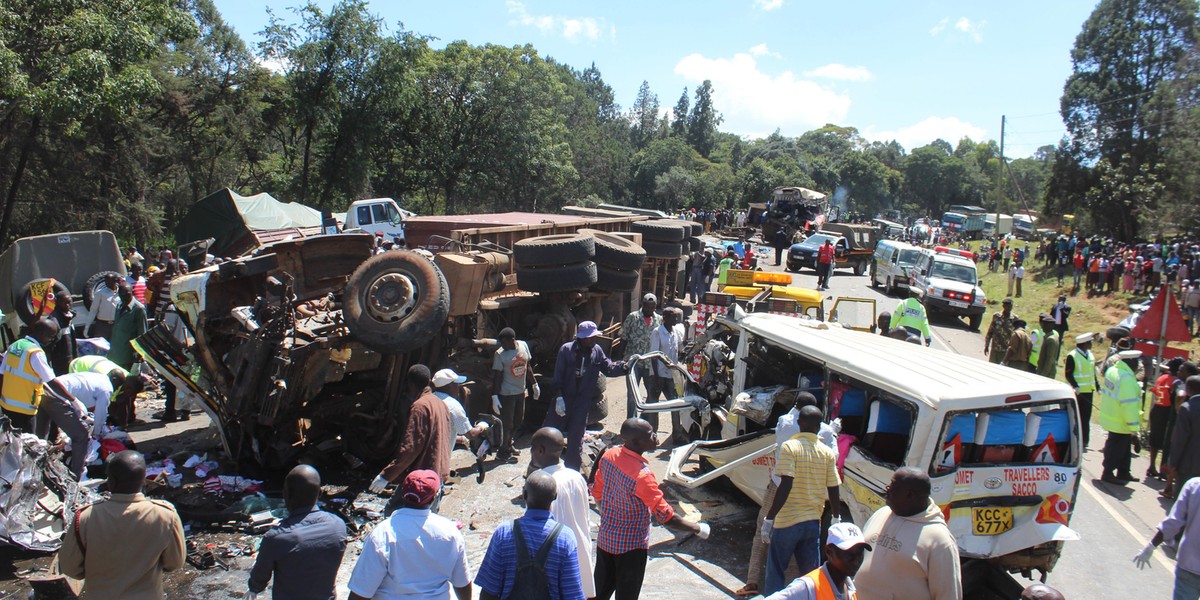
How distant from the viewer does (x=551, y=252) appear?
32.1 feet

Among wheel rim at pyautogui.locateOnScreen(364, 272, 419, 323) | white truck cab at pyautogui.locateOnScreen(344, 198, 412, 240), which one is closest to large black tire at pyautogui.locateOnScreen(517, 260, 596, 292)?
wheel rim at pyautogui.locateOnScreen(364, 272, 419, 323)

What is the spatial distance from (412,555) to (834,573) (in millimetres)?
1860

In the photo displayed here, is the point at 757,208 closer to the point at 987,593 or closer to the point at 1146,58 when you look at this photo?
the point at 1146,58

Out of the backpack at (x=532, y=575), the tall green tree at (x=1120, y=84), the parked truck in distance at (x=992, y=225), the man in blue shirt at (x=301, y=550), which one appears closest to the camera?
the backpack at (x=532, y=575)

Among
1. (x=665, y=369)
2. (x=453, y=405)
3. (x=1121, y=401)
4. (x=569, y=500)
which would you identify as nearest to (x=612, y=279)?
(x=665, y=369)

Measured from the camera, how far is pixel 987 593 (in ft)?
18.0

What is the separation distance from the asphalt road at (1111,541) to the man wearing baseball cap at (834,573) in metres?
3.95

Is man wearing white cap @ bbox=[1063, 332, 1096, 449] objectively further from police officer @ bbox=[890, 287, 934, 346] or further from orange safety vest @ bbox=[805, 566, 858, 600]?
orange safety vest @ bbox=[805, 566, 858, 600]

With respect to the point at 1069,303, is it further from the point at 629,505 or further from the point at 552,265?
the point at 629,505

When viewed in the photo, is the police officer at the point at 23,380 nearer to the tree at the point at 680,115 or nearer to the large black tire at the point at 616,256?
the large black tire at the point at 616,256

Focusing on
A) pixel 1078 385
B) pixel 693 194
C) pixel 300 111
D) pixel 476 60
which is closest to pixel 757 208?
pixel 693 194

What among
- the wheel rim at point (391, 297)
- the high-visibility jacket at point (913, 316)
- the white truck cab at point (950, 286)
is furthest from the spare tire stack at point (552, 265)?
the white truck cab at point (950, 286)

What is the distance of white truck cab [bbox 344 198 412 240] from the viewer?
2128cm

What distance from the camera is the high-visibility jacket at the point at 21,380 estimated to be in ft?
21.4
